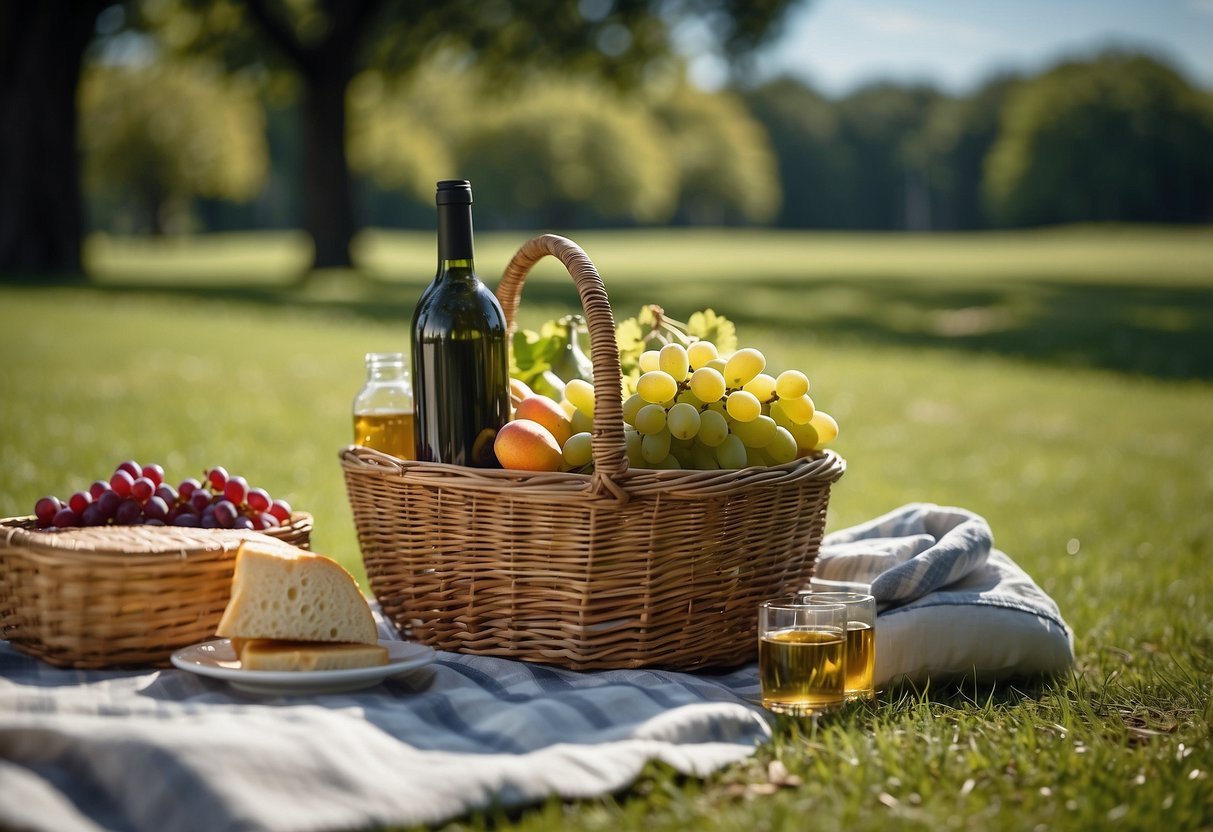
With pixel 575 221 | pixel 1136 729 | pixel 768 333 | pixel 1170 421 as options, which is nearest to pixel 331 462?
pixel 1136 729

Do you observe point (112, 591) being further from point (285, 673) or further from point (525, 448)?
point (525, 448)

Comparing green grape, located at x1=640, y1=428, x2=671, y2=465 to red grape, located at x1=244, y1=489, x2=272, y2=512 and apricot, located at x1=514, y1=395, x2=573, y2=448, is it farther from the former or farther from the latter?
red grape, located at x1=244, y1=489, x2=272, y2=512

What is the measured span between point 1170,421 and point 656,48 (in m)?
12.7

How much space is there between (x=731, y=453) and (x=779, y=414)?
21 cm

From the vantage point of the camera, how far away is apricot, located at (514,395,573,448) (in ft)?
8.73

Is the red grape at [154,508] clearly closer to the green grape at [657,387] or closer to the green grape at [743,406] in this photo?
the green grape at [657,387]

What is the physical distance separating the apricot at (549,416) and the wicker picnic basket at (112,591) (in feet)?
2.21

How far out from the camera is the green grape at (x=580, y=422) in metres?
2.68

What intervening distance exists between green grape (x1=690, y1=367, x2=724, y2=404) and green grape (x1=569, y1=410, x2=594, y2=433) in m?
0.26

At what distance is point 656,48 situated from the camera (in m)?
19.7

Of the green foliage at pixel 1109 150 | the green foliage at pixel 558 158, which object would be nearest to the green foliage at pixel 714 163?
the green foliage at pixel 558 158

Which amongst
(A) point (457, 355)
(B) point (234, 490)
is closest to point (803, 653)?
(A) point (457, 355)

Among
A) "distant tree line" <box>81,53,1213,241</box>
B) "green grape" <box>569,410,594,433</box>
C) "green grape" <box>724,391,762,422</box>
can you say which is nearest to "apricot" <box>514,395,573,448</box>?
"green grape" <box>569,410,594,433</box>

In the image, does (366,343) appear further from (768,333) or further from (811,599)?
(811,599)
